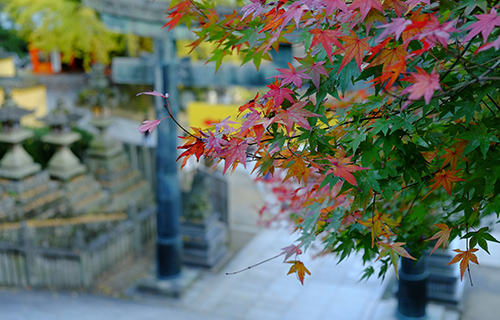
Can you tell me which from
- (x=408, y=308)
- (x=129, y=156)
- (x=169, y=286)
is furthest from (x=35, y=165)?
(x=408, y=308)

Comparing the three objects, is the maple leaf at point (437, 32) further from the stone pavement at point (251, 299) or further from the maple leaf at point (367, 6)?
the stone pavement at point (251, 299)

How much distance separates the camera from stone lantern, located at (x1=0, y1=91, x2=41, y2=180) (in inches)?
475

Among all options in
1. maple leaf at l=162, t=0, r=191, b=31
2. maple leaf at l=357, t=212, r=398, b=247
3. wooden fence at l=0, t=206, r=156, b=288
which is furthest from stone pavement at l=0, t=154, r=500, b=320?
maple leaf at l=162, t=0, r=191, b=31

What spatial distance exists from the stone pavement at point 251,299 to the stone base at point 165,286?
0.10 m

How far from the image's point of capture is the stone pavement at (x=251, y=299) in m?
8.44

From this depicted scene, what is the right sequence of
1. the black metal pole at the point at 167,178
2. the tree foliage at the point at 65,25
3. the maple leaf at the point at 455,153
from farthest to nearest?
the tree foliage at the point at 65,25
the black metal pole at the point at 167,178
the maple leaf at the point at 455,153

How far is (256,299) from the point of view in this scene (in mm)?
9320

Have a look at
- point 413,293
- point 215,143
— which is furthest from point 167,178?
point 215,143

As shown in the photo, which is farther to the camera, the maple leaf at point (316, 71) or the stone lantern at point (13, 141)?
the stone lantern at point (13, 141)

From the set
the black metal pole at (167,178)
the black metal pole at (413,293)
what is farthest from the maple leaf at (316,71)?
the black metal pole at (167,178)

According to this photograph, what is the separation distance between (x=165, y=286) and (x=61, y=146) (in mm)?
5598

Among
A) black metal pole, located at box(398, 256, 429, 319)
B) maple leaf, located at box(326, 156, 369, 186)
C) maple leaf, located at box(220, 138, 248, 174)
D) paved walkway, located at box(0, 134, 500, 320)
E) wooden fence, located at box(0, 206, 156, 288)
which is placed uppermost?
maple leaf, located at box(220, 138, 248, 174)

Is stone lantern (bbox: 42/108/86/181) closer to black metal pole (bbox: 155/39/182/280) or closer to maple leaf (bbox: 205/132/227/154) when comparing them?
black metal pole (bbox: 155/39/182/280)

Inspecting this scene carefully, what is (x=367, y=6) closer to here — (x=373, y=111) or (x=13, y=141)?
(x=373, y=111)
